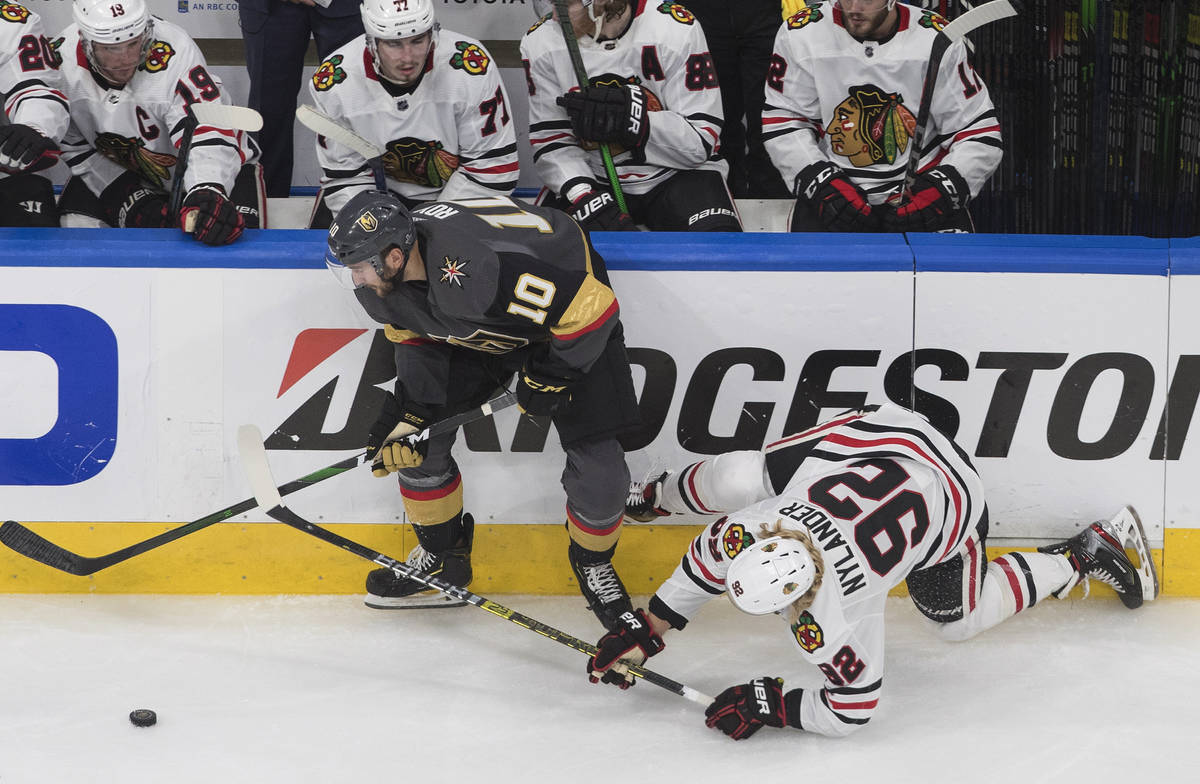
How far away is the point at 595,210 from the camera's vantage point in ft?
11.6

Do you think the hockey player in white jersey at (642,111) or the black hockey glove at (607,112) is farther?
the hockey player in white jersey at (642,111)

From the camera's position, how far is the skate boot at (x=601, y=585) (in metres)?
3.02

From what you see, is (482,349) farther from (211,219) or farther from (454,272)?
(211,219)

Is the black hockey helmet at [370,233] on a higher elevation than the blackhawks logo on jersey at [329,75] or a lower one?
lower

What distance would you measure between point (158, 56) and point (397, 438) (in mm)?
1409

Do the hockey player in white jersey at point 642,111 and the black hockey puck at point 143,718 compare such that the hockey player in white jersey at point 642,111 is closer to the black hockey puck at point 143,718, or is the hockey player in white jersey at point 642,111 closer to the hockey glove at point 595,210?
the hockey glove at point 595,210

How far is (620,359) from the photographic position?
2883mm

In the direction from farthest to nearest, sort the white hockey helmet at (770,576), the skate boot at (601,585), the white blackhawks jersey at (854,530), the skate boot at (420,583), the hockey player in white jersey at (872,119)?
the hockey player in white jersey at (872,119), the skate boot at (420,583), the skate boot at (601,585), the white blackhawks jersey at (854,530), the white hockey helmet at (770,576)

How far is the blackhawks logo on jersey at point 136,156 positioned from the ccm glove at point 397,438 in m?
1.20

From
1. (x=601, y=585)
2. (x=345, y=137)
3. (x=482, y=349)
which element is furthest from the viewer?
(x=345, y=137)

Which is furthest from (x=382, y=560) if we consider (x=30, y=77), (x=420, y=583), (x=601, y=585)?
(x=30, y=77)

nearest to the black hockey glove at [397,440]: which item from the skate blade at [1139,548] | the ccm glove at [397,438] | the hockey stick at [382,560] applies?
the ccm glove at [397,438]

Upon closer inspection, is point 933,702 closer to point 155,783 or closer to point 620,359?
point 620,359

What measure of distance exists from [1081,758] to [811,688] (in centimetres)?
57
